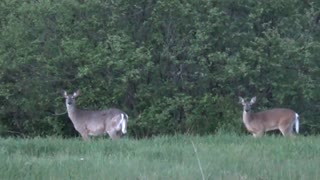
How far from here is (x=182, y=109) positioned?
875 inches

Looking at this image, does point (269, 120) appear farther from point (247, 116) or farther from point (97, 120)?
point (97, 120)

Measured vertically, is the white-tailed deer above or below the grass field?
below

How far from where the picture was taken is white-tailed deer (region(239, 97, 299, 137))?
2011 cm

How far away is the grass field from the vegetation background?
20.8 ft

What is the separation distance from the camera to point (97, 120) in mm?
20203

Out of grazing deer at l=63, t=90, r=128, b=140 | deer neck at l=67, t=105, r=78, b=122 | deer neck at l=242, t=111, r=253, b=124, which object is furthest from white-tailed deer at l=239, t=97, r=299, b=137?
deer neck at l=67, t=105, r=78, b=122

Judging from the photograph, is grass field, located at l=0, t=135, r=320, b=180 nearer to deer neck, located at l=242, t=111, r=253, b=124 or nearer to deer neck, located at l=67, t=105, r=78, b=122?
deer neck, located at l=242, t=111, r=253, b=124

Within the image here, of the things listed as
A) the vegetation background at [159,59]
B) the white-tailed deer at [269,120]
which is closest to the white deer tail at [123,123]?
the vegetation background at [159,59]

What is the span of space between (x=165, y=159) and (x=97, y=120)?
7.85 metres

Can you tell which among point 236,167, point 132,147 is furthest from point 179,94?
point 236,167

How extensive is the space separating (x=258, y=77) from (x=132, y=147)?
8790mm

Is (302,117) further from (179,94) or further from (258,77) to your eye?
(179,94)

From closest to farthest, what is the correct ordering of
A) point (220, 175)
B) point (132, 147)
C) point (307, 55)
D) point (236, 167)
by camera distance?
point (220, 175), point (236, 167), point (132, 147), point (307, 55)

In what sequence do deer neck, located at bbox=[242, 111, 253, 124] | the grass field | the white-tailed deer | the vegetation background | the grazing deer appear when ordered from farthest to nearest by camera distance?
the vegetation background < deer neck, located at bbox=[242, 111, 253, 124] < the white-tailed deer < the grazing deer < the grass field
